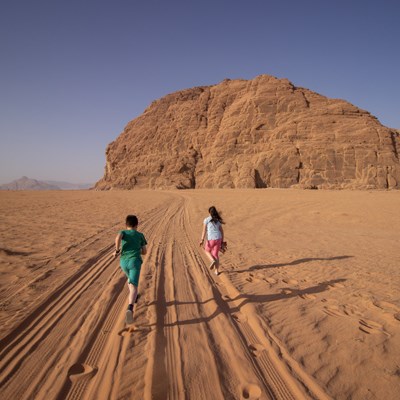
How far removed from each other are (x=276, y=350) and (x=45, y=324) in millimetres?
3267

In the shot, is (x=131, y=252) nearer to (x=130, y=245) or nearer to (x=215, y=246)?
(x=130, y=245)

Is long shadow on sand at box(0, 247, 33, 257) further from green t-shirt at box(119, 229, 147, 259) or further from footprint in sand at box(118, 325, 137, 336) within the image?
footprint in sand at box(118, 325, 137, 336)

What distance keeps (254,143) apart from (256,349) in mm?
63929

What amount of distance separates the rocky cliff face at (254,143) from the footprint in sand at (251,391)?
5213 cm

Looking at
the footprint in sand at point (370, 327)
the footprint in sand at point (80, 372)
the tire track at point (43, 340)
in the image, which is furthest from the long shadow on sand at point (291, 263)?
the footprint in sand at point (80, 372)

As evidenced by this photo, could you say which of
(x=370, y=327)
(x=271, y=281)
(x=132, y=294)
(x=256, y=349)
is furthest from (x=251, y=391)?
(x=271, y=281)

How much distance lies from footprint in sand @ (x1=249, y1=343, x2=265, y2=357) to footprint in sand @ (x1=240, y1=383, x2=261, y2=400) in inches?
20.3

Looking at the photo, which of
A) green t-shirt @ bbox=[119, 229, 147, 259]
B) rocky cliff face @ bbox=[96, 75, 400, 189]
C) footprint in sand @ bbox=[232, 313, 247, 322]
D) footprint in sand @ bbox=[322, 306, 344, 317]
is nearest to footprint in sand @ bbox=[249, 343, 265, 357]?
footprint in sand @ bbox=[232, 313, 247, 322]

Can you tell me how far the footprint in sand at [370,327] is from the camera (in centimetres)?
375

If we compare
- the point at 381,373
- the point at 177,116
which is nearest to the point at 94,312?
the point at 381,373

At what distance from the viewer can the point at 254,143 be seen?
6394 centimetres

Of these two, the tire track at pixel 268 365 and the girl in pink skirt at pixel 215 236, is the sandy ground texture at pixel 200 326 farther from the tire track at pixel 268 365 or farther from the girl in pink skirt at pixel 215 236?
the girl in pink skirt at pixel 215 236

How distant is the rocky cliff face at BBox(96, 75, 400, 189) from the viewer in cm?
5194

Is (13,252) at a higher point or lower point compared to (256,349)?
higher
